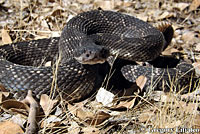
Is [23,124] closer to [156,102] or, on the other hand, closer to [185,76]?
[156,102]

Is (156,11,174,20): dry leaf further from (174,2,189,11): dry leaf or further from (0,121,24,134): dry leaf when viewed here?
(0,121,24,134): dry leaf

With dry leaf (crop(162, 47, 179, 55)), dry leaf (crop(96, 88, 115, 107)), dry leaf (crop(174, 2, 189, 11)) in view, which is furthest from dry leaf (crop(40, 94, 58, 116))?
dry leaf (crop(174, 2, 189, 11))

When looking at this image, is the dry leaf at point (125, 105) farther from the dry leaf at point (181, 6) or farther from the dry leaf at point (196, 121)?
the dry leaf at point (181, 6)

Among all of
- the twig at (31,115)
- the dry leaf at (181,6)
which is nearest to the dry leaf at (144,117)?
the twig at (31,115)

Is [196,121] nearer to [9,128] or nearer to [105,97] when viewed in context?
[105,97]

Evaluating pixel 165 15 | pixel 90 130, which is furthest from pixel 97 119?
pixel 165 15
